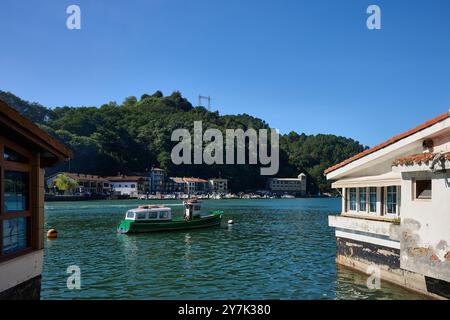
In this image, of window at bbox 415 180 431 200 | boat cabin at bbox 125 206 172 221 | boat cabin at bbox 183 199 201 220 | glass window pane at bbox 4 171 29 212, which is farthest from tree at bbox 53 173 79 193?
window at bbox 415 180 431 200

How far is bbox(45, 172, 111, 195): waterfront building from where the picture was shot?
149500 millimetres

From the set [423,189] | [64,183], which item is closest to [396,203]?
[423,189]

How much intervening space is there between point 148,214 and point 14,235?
125 feet

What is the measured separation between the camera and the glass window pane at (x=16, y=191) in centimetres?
Result: 1120

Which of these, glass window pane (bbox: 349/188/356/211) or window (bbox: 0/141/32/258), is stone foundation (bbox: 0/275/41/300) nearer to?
window (bbox: 0/141/32/258)

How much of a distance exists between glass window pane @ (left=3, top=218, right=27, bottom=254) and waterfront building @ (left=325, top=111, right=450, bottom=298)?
1207 cm

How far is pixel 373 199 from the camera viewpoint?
20562 millimetres

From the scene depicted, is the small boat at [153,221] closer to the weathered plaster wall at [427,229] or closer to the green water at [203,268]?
the green water at [203,268]

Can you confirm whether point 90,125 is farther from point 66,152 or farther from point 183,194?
point 66,152

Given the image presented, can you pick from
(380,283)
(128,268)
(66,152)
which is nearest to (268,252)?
(128,268)

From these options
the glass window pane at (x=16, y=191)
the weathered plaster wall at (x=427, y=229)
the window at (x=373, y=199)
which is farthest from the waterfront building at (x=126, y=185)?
the glass window pane at (x=16, y=191)

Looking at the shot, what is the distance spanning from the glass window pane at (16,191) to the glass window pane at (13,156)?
0.33 metres

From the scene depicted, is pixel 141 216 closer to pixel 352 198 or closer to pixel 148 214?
pixel 148 214
